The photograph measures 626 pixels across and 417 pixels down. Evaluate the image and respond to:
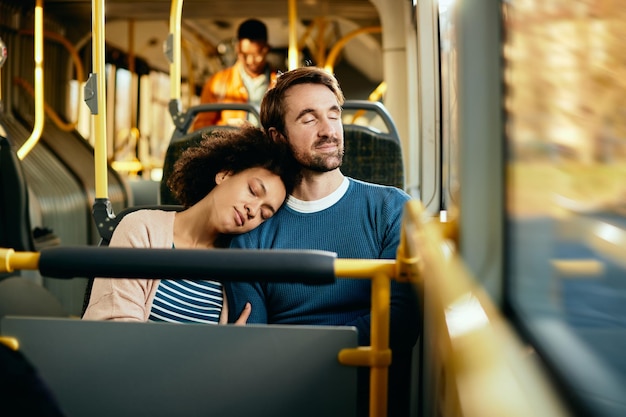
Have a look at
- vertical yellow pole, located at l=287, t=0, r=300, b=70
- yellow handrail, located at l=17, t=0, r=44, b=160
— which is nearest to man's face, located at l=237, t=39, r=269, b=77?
vertical yellow pole, located at l=287, t=0, r=300, b=70

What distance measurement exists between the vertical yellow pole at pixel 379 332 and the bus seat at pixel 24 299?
1.70 m

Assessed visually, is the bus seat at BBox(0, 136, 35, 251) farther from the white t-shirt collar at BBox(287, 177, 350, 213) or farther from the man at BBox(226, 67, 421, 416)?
the white t-shirt collar at BBox(287, 177, 350, 213)

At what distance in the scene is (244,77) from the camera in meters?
4.31

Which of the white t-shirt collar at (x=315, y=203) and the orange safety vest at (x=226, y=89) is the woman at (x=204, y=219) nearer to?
the white t-shirt collar at (x=315, y=203)

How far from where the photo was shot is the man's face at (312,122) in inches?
67.5

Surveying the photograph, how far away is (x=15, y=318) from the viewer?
49.1 inches

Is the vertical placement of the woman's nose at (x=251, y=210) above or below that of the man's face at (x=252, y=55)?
below

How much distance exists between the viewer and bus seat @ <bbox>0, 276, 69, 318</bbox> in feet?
8.77

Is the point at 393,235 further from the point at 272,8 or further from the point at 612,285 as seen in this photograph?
the point at 272,8

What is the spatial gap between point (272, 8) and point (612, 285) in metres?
5.72

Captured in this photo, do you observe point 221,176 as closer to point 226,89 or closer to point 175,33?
point 175,33

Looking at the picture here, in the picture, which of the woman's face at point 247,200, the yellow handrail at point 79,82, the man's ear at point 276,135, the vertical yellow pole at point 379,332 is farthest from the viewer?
the yellow handrail at point 79,82

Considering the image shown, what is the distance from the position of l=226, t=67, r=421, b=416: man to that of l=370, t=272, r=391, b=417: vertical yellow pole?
0.83ft

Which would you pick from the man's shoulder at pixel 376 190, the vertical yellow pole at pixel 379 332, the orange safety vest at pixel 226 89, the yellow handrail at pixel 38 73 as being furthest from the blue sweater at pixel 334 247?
the orange safety vest at pixel 226 89
